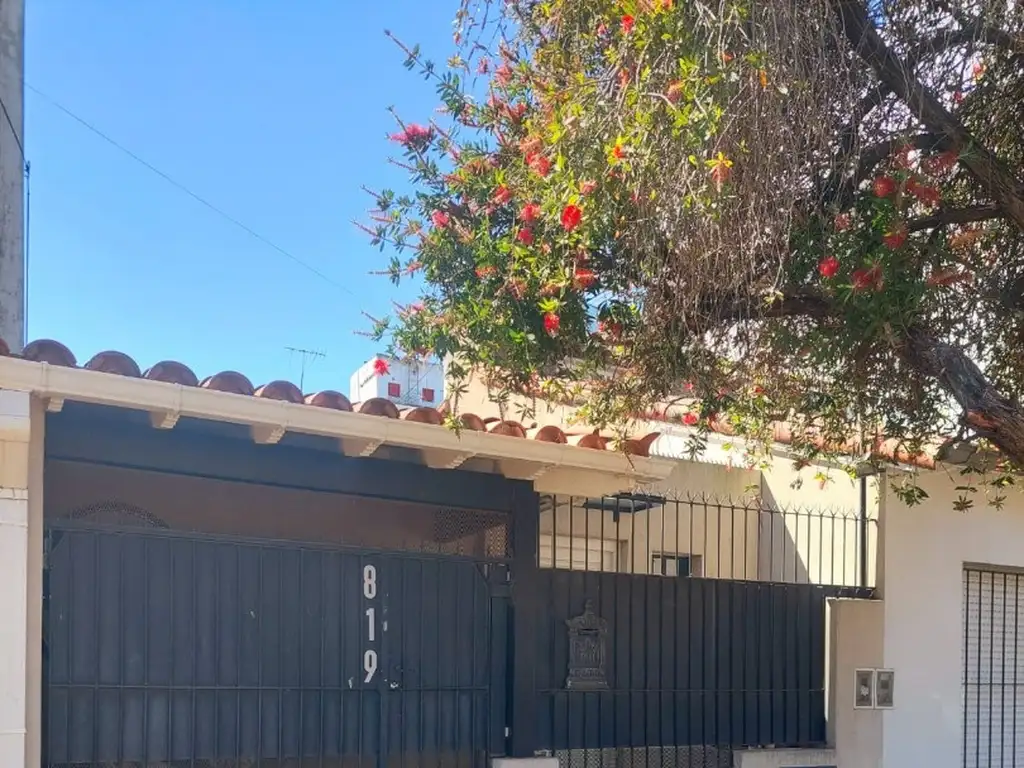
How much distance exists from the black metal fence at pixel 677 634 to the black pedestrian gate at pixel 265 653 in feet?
1.86

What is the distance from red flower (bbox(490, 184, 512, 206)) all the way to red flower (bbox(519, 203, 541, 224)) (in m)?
0.27

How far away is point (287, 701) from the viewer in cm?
573

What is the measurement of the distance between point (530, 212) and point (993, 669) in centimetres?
605

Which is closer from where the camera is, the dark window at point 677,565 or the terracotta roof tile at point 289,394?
the terracotta roof tile at point 289,394

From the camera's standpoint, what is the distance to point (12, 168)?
812 centimetres

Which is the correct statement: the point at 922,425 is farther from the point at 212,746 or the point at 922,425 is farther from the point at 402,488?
the point at 212,746

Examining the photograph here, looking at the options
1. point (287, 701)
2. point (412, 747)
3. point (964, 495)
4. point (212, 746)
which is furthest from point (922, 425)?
point (212, 746)

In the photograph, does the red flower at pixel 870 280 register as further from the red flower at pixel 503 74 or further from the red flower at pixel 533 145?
the red flower at pixel 503 74

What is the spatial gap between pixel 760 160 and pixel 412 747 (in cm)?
381

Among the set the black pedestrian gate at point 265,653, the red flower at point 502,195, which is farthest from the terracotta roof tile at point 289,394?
the red flower at point 502,195

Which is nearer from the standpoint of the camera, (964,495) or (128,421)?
(128,421)

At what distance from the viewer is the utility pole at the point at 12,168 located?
8.07 meters

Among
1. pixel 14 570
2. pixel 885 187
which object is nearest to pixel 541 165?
pixel 885 187

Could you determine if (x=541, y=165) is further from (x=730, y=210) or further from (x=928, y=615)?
(x=928, y=615)
